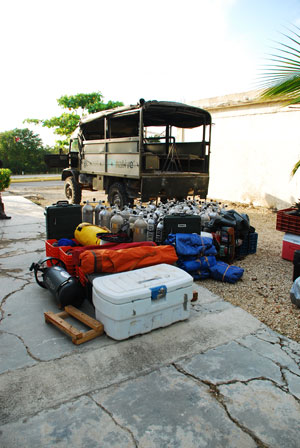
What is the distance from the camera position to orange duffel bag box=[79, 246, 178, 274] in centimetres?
333

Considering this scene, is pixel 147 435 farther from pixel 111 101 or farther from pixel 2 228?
pixel 111 101

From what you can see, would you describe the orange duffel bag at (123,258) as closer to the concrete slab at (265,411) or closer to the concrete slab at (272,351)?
the concrete slab at (272,351)

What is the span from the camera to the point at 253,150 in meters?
10.5

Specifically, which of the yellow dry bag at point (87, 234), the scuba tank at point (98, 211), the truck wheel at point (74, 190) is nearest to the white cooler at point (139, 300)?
the yellow dry bag at point (87, 234)

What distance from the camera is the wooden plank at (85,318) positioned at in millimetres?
2928

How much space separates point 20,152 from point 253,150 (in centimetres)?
2926

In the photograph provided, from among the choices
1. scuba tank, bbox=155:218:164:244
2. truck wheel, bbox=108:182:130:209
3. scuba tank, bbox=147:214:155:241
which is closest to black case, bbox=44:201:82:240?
scuba tank, bbox=147:214:155:241

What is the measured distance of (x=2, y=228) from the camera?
699cm

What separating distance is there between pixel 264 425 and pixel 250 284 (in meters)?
2.48

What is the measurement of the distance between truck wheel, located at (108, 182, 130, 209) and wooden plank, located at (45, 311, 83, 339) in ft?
16.4

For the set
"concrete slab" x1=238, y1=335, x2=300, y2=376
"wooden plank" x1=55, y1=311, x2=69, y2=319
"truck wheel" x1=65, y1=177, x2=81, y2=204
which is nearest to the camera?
"concrete slab" x1=238, y1=335, x2=300, y2=376

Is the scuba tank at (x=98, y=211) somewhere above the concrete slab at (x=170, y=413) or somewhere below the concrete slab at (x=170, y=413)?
above

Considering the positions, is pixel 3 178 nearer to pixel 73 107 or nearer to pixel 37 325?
pixel 37 325

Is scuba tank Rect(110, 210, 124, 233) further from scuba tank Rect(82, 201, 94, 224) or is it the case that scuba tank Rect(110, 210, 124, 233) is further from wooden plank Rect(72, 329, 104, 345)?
wooden plank Rect(72, 329, 104, 345)
